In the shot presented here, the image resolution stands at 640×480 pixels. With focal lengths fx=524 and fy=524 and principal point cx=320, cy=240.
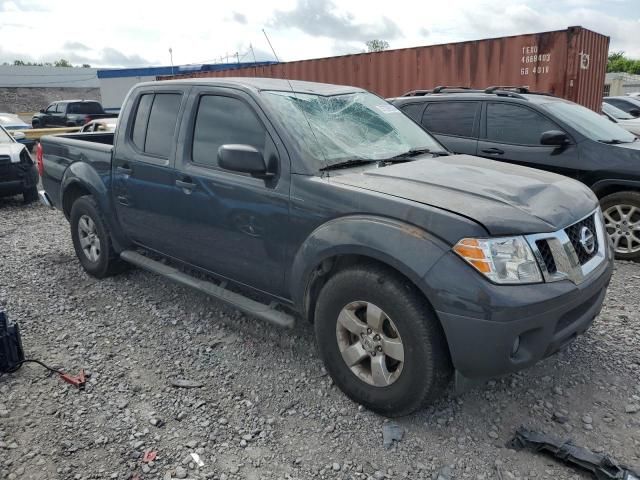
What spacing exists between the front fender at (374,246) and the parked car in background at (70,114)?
20.4 m

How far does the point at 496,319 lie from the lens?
235 cm

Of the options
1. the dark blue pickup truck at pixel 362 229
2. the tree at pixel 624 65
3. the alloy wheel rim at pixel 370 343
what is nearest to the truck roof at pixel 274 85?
the dark blue pickup truck at pixel 362 229

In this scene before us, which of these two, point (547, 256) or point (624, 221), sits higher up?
point (547, 256)

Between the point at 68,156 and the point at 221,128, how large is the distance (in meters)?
2.22

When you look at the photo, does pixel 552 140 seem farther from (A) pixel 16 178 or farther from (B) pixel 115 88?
(B) pixel 115 88

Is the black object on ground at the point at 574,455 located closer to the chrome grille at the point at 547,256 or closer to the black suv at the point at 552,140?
the chrome grille at the point at 547,256

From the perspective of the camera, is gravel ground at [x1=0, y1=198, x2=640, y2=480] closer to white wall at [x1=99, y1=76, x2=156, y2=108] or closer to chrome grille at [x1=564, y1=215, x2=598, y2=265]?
chrome grille at [x1=564, y1=215, x2=598, y2=265]

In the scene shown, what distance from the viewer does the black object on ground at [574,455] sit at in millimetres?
2365

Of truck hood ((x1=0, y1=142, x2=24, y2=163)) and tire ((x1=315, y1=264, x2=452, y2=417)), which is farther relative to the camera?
truck hood ((x1=0, y1=142, x2=24, y2=163))

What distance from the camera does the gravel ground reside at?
8.39 ft

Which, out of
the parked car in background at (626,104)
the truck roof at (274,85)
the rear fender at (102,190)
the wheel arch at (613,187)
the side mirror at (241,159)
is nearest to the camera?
the side mirror at (241,159)

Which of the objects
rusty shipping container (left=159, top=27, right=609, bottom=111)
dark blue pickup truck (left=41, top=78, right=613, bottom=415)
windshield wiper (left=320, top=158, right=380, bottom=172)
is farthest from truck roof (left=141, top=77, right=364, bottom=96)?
rusty shipping container (left=159, top=27, right=609, bottom=111)

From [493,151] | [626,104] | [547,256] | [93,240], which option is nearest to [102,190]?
[93,240]

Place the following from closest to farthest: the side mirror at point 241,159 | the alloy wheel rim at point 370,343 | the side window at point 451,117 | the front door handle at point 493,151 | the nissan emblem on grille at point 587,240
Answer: the alloy wheel rim at point 370,343 → the nissan emblem on grille at point 587,240 → the side mirror at point 241,159 → the front door handle at point 493,151 → the side window at point 451,117
